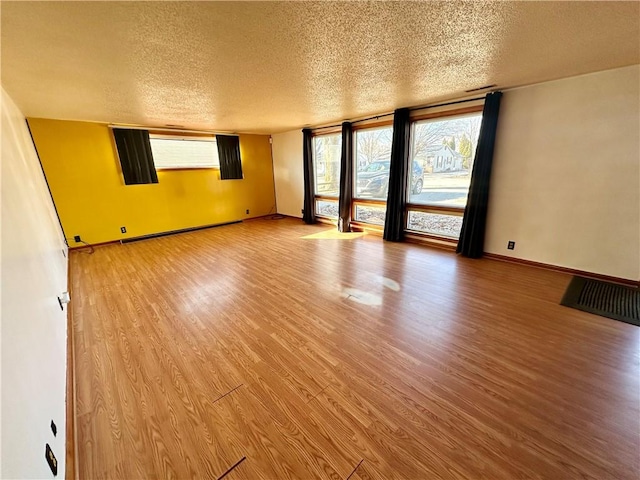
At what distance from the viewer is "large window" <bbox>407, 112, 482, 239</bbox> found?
12.2ft

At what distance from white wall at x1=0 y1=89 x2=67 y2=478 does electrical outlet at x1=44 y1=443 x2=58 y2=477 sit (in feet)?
0.09

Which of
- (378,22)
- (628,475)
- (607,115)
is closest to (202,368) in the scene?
(628,475)

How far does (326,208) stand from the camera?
6.14 m

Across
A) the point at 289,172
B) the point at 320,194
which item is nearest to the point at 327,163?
the point at 320,194

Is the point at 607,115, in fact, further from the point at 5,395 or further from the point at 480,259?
the point at 5,395

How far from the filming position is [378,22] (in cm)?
154

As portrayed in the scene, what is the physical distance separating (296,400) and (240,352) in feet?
2.02

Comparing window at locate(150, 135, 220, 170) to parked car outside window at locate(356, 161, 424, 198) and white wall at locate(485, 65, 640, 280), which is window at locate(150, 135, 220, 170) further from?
white wall at locate(485, 65, 640, 280)

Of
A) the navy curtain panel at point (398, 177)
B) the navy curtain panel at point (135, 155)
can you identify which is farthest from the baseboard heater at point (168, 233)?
the navy curtain panel at point (398, 177)

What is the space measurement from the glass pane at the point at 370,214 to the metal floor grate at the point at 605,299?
2.78 m

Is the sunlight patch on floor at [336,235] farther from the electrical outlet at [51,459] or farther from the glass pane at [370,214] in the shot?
the electrical outlet at [51,459]

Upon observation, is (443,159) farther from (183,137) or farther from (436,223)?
(183,137)

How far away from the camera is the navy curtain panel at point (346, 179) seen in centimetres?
490

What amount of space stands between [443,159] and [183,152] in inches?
194
